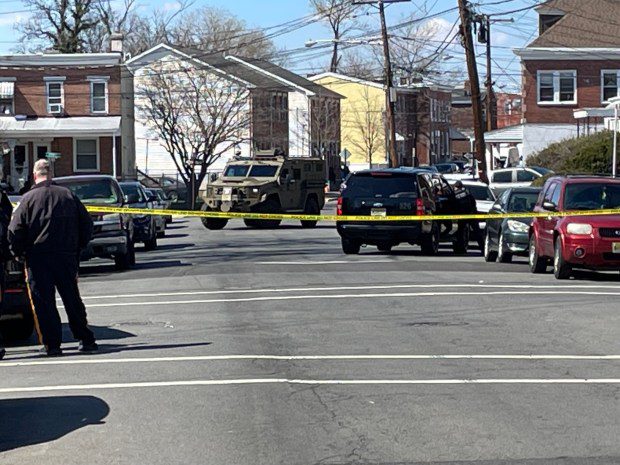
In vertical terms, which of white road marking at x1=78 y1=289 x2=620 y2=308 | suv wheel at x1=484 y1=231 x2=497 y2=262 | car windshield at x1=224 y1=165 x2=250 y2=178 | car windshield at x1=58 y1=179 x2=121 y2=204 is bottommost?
Result: white road marking at x1=78 y1=289 x2=620 y2=308

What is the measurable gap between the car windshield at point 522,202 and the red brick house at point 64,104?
3869 cm

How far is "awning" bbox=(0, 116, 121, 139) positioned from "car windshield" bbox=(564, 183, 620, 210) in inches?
1659

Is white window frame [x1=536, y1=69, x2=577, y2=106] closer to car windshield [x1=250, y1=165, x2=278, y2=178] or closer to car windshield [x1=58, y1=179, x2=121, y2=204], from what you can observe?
car windshield [x1=250, y1=165, x2=278, y2=178]

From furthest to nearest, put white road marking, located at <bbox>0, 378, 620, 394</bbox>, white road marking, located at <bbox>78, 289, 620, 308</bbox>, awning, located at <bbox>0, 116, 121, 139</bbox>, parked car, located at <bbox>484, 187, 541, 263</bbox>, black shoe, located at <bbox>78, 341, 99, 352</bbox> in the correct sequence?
awning, located at <bbox>0, 116, 121, 139</bbox> < parked car, located at <bbox>484, 187, 541, 263</bbox> < white road marking, located at <bbox>78, 289, 620, 308</bbox> < black shoe, located at <bbox>78, 341, 99, 352</bbox> < white road marking, located at <bbox>0, 378, 620, 394</bbox>

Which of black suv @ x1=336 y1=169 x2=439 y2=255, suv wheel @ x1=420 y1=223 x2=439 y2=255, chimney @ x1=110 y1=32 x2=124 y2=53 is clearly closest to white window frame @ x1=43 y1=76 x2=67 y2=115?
chimney @ x1=110 y1=32 x2=124 y2=53

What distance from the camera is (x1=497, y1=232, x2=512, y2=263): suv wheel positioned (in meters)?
22.8

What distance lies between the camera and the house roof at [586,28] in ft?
195

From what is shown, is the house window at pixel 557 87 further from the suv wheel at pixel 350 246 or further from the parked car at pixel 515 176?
the suv wheel at pixel 350 246

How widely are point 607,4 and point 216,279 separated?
46.1 metres

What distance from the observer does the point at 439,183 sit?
2702cm

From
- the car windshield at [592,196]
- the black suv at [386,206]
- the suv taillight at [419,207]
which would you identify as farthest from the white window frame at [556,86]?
the car windshield at [592,196]

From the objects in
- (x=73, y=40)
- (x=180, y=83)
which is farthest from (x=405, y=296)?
(x=73, y=40)

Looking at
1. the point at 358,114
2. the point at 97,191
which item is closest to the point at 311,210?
the point at 97,191

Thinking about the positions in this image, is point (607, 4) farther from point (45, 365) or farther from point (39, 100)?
point (45, 365)
